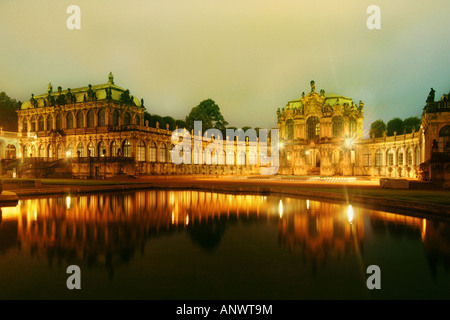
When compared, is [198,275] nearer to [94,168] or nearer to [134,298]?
[134,298]

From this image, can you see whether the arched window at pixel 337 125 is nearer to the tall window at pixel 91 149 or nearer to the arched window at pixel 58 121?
the tall window at pixel 91 149

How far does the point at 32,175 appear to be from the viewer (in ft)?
144

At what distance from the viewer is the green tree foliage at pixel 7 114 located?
69688 millimetres

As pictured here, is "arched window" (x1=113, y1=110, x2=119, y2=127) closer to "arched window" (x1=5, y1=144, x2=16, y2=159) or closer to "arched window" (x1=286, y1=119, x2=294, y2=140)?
"arched window" (x1=5, y1=144, x2=16, y2=159)

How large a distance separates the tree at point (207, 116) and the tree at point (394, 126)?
44.6 metres

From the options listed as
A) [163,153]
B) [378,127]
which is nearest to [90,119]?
[163,153]

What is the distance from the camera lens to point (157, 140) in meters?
55.5

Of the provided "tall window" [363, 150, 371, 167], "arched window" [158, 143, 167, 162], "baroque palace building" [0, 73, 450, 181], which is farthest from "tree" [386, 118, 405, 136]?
"arched window" [158, 143, 167, 162]

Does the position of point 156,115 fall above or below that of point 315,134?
above

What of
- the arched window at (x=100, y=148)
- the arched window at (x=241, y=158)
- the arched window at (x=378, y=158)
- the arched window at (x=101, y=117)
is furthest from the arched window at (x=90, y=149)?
the arched window at (x=378, y=158)

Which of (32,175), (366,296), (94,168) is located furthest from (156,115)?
(366,296)

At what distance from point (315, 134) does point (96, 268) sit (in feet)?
187
